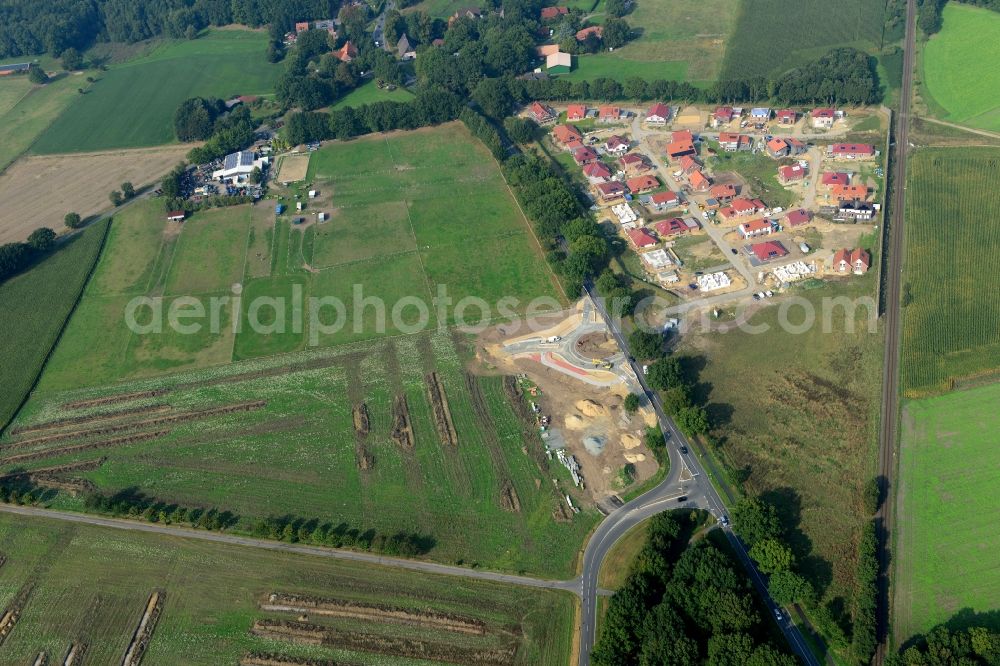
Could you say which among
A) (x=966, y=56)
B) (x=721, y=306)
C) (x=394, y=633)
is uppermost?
(x=966, y=56)

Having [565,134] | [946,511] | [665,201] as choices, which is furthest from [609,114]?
[946,511]

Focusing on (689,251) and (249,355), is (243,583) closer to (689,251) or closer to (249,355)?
(249,355)

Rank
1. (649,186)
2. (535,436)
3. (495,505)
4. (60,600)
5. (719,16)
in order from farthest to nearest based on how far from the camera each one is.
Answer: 1. (719,16)
2. (649,186)
3. (535,436)
4. (495,505)
5. (60,600)

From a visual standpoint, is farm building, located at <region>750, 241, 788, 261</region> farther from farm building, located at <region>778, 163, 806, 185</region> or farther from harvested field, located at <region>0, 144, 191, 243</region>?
harvested field, located at <region>0, 144, 191, 243</region>

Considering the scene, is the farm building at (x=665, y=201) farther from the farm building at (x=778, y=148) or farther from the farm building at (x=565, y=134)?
the farm building at (x=565, y=134)

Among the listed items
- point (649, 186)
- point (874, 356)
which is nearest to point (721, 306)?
point (874, 356)

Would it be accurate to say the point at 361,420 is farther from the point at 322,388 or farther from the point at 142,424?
the point at 142,424

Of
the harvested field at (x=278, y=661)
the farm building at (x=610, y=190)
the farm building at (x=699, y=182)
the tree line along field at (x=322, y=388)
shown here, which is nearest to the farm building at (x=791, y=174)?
the farm building at (x=699, y=182)
